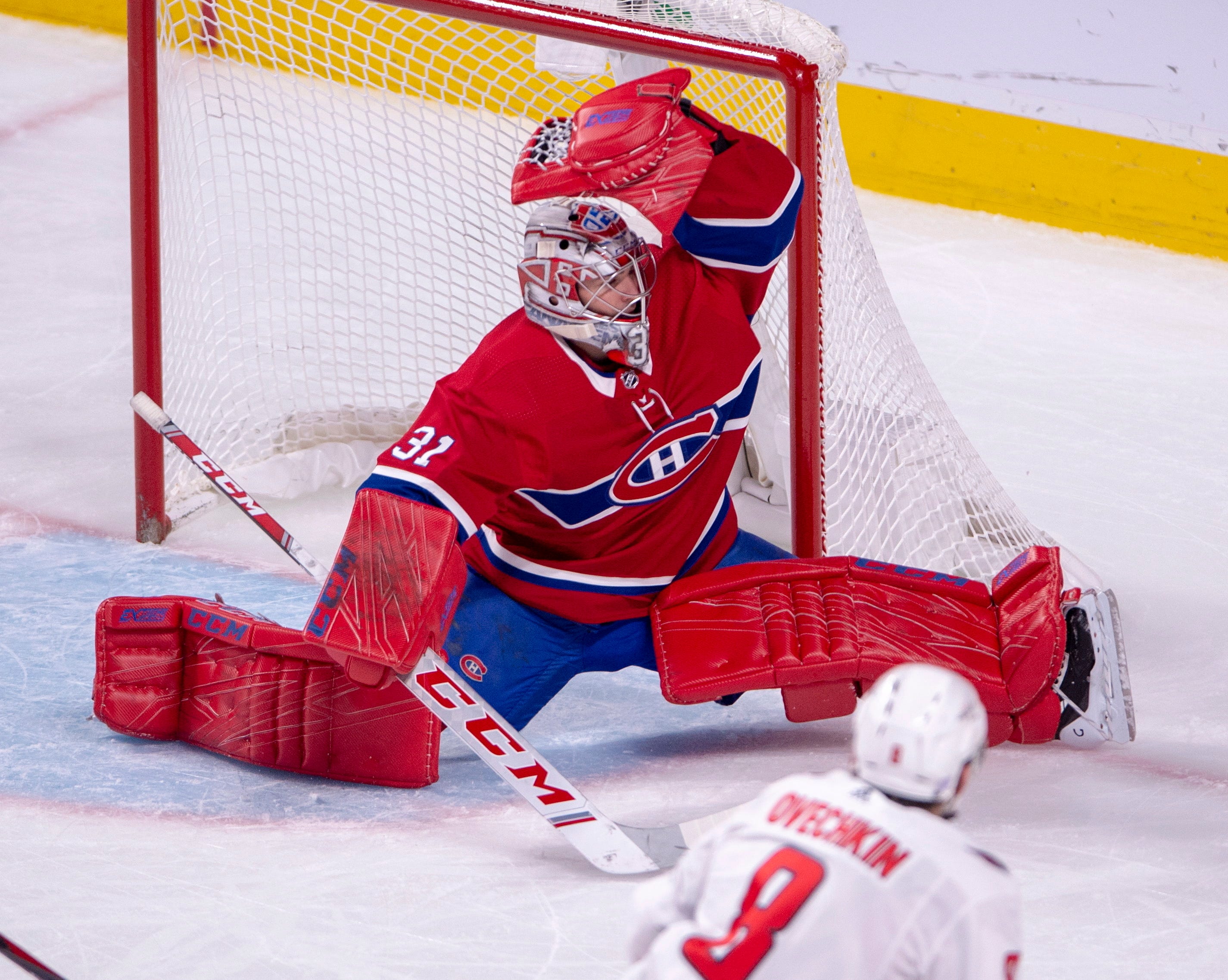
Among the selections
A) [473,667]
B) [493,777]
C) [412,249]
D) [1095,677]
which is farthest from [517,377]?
[412,249]

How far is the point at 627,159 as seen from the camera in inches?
77.2

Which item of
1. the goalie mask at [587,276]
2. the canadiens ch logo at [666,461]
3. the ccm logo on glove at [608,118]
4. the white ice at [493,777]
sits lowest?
the white ice at [493,777]

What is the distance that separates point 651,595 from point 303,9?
5.71 ft

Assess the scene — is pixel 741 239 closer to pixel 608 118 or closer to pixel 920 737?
pixel 608 118

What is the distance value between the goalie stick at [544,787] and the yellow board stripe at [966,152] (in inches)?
68.7

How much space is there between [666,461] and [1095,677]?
674mm

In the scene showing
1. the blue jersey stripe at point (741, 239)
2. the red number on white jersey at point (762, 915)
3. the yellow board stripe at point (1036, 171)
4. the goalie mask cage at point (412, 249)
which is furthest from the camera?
the yellow board stripe at point (1036, 171)

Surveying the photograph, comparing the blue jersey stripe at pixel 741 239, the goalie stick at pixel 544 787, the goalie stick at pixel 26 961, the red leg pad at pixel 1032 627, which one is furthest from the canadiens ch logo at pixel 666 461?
the goalie stick at pixel 26 961

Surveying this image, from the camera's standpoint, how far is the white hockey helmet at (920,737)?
1.00 metres

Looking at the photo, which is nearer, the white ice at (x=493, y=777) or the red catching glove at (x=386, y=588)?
the white ice at (x=493, y=777)

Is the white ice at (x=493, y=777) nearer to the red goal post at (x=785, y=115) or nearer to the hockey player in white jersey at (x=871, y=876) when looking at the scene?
the red goal post at (x=785, y=115)

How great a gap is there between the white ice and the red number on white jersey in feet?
2.16

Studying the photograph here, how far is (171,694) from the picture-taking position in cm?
218

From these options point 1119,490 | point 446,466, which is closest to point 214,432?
point 446,466
